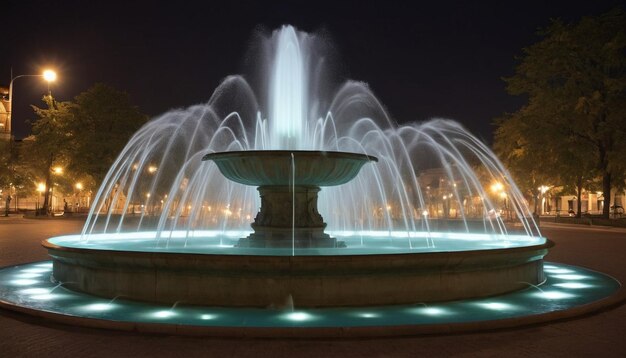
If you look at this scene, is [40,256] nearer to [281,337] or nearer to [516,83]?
[281,337]

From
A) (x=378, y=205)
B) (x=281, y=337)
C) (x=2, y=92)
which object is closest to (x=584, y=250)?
(x=281, y=337)

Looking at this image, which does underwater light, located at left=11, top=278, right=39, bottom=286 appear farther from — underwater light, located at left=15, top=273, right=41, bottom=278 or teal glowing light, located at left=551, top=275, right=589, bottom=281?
teal glowing light, located at left=551, top=275, right=589, bottom=281

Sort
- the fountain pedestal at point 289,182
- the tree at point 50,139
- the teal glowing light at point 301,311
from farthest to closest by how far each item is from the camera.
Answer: the tree at point 50,139 < the fountain pedestal at point 289,182 < the teal glowing light at point 301,311

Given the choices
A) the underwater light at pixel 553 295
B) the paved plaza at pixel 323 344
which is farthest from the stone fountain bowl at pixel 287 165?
the paved plaza at pixel 323 344

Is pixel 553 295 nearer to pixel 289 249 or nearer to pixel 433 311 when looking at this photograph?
pixel 433 311

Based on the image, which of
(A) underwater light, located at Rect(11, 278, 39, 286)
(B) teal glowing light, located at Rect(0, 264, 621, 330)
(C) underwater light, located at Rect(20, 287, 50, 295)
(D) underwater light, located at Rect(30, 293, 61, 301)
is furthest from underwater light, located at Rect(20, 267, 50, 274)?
(D) underwater light, located at Rect(30, 293, 61, 301)

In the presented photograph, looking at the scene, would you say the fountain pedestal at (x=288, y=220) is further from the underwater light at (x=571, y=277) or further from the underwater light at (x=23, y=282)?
the underwater light at (x=571, y=277)

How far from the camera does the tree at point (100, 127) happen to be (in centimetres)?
4862

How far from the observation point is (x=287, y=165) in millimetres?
12523

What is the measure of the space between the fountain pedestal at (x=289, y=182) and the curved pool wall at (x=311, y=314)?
4241mm

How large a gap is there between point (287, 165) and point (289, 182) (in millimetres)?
662

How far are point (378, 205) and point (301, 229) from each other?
71.9 metres

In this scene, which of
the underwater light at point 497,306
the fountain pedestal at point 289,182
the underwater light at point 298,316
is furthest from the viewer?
the fountain pedestal at point 289,182

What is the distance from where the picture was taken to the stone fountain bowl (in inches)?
486
